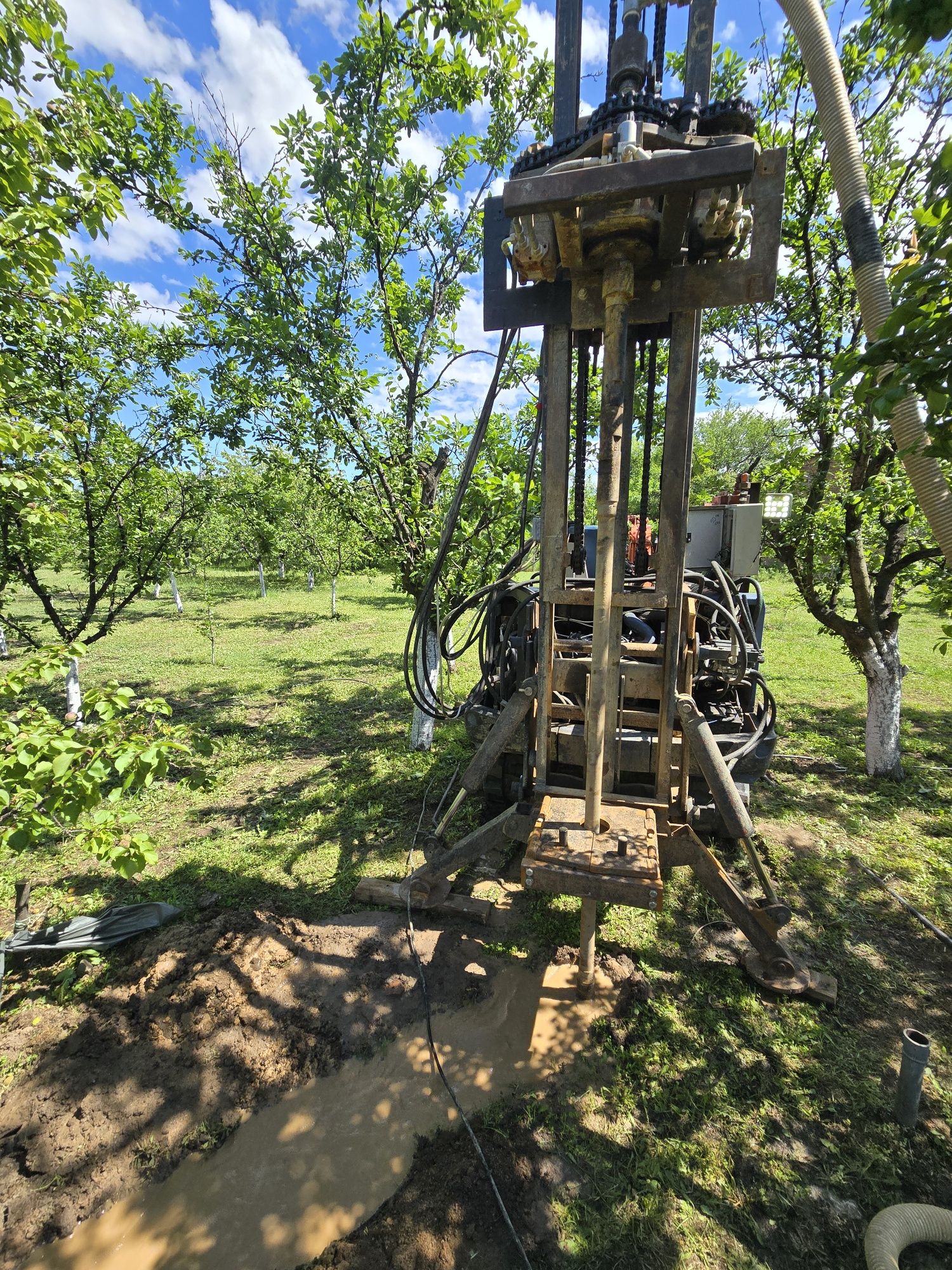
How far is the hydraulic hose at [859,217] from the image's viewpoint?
1.78m

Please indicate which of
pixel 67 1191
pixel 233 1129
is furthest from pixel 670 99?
pixel 67 1191

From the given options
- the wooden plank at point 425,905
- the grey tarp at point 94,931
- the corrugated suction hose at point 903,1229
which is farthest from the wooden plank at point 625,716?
the grey tarp at point 94,931

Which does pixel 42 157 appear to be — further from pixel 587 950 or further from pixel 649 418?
pixel 587 950

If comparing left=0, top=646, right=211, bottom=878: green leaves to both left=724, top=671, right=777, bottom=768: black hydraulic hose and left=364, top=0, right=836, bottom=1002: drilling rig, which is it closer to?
left=364, top=0, right=836, bottom=1002: drilling rig

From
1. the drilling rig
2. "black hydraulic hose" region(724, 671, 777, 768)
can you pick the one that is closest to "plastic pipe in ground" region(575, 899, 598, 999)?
the drilling rig

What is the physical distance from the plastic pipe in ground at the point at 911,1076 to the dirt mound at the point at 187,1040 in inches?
→ 94.7

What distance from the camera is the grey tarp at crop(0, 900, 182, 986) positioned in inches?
146

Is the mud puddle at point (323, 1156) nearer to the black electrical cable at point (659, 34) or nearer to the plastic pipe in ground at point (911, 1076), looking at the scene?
the plastic pipe in ground at point (911, 1076)

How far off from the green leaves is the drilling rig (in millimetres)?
1891

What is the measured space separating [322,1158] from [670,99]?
18.7 ft

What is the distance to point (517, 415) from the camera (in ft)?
23.8

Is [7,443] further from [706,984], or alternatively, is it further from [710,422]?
[710,422]

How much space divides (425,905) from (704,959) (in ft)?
7.24

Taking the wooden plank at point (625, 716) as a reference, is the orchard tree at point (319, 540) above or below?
above
